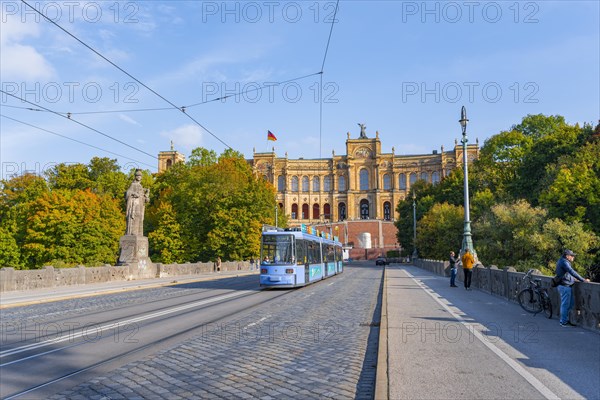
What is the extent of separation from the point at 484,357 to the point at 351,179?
113854 millimetres

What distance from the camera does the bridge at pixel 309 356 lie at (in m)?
6.29

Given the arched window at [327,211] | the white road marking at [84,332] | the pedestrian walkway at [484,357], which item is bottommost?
the white road marking at [84,332]

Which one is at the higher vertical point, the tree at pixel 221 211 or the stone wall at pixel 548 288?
the tree at pixel 221 211

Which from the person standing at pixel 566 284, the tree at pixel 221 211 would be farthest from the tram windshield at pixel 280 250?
the tree at pixel 221 211

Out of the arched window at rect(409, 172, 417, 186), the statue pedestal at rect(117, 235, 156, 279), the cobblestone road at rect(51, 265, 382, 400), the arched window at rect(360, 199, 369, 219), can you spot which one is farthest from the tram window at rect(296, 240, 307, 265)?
the arched window at rect(409, 172, 417, 186)

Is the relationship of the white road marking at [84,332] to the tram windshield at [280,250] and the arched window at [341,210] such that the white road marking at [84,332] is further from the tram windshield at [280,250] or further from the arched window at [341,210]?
the arched window at [341,210]

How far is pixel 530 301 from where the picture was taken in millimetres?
13867

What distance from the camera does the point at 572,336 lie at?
10031 millimetres

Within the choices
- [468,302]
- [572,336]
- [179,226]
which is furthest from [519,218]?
[179,226]

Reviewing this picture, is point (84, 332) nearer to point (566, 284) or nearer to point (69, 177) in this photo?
point (566, 284)

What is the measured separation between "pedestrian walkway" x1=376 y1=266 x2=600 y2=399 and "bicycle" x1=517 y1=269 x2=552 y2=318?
255 millimetres

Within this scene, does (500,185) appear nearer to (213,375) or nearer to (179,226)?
(179,226)

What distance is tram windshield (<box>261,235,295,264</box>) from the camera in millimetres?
24062

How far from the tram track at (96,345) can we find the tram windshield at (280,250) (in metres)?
8.02
